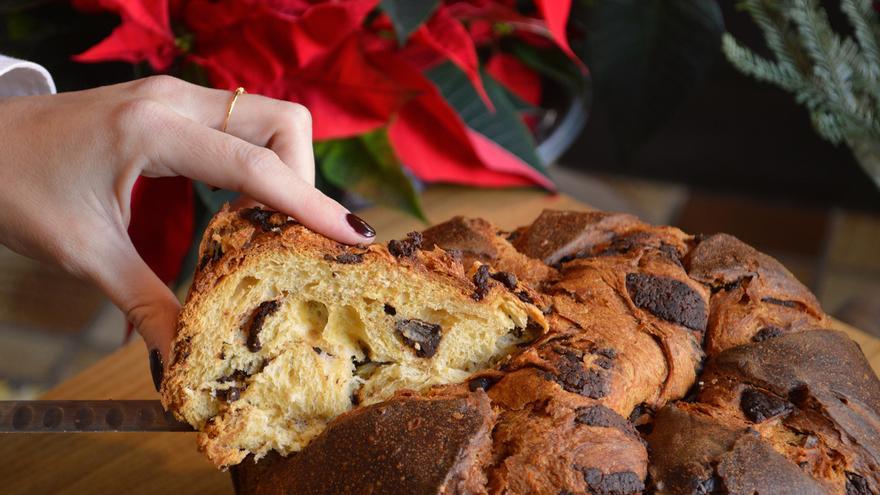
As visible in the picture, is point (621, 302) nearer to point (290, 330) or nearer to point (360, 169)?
point (290, 330)

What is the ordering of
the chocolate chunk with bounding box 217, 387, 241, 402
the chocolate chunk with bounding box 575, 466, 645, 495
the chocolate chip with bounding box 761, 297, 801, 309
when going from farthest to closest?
1. the chocolate chip with bounding box 761, 297, 801, 309
2. the chocolate chunk with bounding box 217, 387, 241, 402
3. the chocolate chunk with bounding box 575, 466, 645, 495

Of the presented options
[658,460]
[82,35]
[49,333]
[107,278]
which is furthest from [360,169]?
[49,333]

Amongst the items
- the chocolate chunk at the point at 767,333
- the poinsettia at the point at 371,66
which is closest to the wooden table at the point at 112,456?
the poinsettia at the point at 371,66

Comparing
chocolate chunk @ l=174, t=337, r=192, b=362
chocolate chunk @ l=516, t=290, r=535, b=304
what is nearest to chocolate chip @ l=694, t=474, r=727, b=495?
chocolate chunk @ l=516, t=290, r=535, b=304

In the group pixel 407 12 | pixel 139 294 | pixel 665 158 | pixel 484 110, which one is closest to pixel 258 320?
pixel 139 294

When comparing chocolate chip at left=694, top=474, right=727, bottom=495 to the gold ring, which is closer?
chocolate chip at left=694, top=474, right=727, bottom=495

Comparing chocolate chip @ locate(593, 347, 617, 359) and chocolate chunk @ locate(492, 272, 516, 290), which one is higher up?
chocolate chunk @ locate(492, 272, 516, 290)

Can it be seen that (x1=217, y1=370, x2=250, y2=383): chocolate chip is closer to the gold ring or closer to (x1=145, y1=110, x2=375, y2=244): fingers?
(x1=145, y1=110, x2=375, y2=244): fingers
